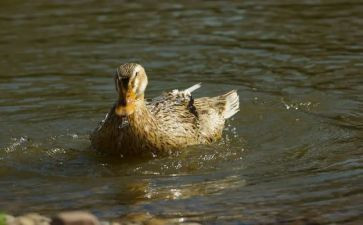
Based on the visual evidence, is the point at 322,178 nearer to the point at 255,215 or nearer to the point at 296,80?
the point at 255,215

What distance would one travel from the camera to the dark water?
7.79 meters

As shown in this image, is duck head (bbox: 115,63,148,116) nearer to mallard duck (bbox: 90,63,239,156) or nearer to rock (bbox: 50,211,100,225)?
mallard duck (bbox: 90,63,239,156)

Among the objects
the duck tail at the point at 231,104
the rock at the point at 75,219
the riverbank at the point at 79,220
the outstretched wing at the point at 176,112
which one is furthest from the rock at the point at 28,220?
the duck tail at the point at 231,104

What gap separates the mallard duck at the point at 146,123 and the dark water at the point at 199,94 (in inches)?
5.9

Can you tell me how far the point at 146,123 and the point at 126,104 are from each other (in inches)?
24.5

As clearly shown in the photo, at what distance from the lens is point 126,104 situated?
345 inches

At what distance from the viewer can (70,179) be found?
876cm

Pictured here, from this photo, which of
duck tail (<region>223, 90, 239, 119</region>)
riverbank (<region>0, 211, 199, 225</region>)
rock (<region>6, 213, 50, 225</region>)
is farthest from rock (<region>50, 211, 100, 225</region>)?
duck tail (<region>223, 90, 239, 119</region>)

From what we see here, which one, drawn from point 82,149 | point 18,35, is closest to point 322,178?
point 82,149

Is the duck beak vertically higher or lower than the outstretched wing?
higher

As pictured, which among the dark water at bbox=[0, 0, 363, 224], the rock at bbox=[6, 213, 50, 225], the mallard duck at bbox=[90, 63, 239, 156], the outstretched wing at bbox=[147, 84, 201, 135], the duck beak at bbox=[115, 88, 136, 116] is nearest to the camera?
the rock at bbox=[6, 213, 50, 225]

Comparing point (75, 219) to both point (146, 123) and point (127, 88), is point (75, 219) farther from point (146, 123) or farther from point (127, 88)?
point (146, 123)

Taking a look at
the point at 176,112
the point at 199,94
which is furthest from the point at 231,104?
the point at 176,112

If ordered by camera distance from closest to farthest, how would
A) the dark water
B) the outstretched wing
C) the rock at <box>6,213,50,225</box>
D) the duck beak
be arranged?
the rock at <box>6,213,50,225</box> → the dark water → the duck beak → the outstretched wing
